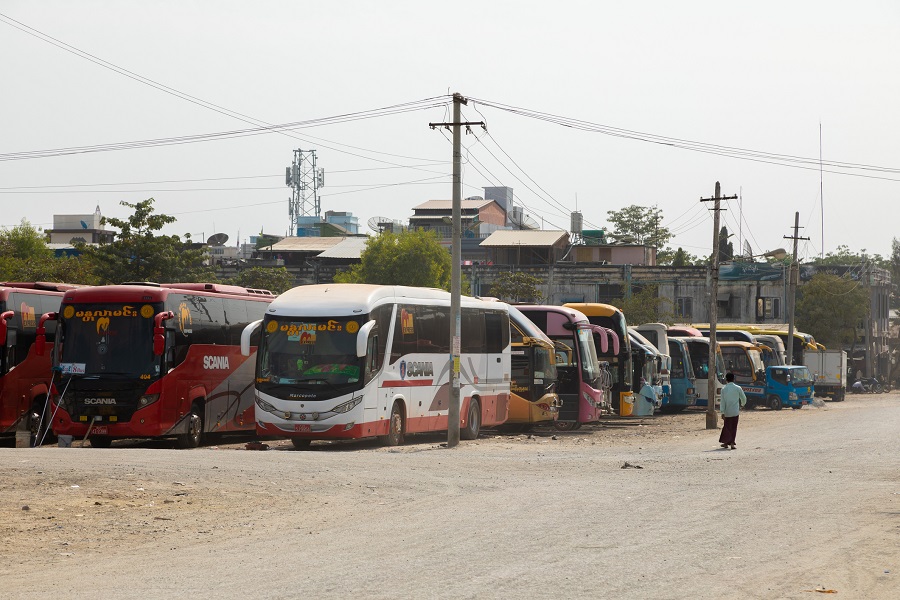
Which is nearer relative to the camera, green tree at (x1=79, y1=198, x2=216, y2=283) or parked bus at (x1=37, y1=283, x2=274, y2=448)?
parked bus at (x1=37, y1=283, x2=274, y2=448)

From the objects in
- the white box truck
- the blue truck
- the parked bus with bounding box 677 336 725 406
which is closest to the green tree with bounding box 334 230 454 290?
the white box truck

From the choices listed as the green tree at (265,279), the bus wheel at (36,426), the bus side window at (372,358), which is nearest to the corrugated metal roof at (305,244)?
the green tree at (265,279)

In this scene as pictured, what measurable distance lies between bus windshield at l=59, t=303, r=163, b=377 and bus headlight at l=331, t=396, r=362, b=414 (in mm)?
3752

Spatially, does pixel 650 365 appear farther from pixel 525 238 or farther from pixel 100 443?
pixel 525 238

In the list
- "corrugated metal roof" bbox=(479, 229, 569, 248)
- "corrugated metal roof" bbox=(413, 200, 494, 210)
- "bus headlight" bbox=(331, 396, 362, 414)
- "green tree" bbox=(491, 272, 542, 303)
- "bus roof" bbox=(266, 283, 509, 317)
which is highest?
"corrugated metal roof" bbox=(413, 200, 494, 210)

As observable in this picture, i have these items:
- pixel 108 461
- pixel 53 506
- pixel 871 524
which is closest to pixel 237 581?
pixel 53 506

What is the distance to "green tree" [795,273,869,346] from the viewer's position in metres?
84.1

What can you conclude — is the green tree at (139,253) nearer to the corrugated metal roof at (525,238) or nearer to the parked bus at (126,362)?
the parked bus at (126,362)

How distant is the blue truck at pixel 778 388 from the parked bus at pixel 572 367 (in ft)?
72.3

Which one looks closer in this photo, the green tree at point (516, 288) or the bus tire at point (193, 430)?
the bus tire at point (193, 430)

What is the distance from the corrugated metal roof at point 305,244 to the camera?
3797 inches

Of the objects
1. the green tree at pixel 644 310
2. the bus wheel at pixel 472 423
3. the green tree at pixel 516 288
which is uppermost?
the green tree at pixel 516 288

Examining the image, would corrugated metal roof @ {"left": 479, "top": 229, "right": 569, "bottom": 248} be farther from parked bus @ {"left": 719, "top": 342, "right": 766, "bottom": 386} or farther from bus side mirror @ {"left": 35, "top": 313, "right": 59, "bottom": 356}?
bus side mirror @ {"left": 35, "top": 313, "right": 59, "bottom": 356}

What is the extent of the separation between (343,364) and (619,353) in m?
16.8
